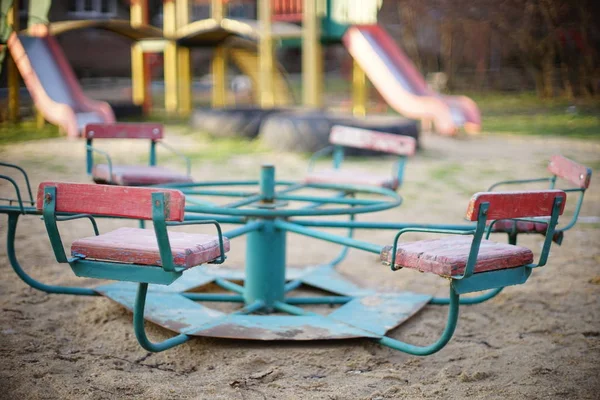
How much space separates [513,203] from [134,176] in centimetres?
232

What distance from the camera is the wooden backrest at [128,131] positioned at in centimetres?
448

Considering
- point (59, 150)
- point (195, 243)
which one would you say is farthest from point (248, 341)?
point (59, 150)

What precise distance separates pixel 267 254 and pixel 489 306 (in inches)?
49.6

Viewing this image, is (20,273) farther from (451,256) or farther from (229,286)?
(451,256)

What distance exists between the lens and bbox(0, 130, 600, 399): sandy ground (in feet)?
9.04

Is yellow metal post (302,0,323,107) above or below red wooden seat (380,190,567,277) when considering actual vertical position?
above

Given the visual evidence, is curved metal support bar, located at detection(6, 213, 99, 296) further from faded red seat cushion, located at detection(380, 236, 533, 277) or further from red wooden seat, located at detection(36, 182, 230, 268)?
faded red seat cushion, located at detection(380, 236, 533, 277)

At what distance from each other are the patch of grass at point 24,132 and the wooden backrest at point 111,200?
29.0ft

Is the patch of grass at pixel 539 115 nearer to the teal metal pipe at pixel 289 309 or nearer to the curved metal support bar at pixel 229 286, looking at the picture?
the curved metal support bar at pixel 229 286

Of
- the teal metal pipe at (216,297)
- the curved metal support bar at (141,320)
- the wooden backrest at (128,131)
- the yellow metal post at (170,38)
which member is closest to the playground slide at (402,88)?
the yellow metal post at (170,38)

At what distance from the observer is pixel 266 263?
140 inches

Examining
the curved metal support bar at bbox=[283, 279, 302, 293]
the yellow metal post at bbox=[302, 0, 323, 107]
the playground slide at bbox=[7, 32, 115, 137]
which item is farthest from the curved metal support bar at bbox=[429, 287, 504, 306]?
the yellow metal post at bbox=[302, 0, 323, 107]

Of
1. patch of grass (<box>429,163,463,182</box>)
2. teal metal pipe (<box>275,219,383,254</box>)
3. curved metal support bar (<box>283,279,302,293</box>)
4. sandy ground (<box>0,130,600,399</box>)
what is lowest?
sandy ground (<box>0,130,600,399</box>)

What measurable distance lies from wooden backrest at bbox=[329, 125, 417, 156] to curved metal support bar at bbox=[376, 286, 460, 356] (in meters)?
1.61
